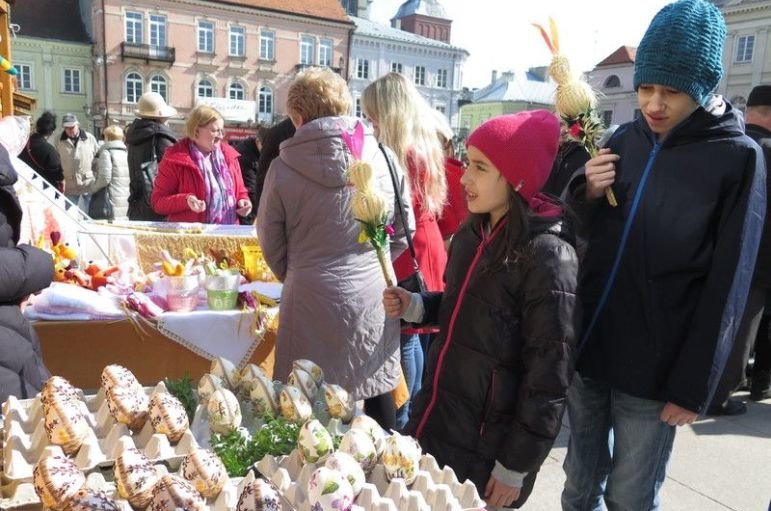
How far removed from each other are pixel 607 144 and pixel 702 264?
48 centimetres

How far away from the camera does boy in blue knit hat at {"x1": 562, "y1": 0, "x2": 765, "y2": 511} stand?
153 centimetres

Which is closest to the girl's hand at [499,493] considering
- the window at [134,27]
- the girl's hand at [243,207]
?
the girl's hand at [243,207]

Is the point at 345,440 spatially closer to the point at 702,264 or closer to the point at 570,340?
the point at 570,340

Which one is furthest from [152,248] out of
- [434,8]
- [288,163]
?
[434,8]

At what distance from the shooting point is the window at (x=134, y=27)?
110 ft

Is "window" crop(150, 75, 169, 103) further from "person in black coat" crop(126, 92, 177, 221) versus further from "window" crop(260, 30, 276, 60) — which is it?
"person in black coat" crop(126, 92, 177, 221)

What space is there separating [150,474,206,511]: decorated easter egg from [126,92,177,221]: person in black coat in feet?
13.3

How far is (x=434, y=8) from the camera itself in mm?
66812

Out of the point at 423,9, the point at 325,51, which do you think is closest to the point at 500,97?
the point at 423,9

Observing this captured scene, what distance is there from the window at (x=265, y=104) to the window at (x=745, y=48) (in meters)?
28.0

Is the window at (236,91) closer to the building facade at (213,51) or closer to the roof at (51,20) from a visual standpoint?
the building facade at (213,51)

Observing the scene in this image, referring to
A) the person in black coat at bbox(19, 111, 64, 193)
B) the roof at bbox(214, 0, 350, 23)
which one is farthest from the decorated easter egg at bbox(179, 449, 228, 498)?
the roof at bbox(214, 0, 350, 23)

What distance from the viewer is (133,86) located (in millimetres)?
33812

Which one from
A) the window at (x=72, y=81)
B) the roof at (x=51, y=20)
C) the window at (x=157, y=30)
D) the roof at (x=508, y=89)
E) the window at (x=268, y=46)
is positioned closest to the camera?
the window at (x=72, y=81)
